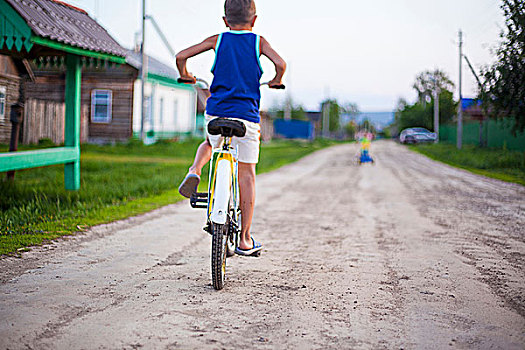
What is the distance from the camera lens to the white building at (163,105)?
29.9 meters

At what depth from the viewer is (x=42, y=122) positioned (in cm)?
2428

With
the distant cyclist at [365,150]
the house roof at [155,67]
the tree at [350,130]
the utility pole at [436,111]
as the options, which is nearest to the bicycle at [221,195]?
the distant cyclist at [365,150]

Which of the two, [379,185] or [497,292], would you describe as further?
[379,185]

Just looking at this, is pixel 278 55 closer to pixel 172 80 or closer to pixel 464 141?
pixel 172 80

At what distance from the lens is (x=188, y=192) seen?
4453mm

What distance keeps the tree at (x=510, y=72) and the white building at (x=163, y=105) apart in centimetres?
1688

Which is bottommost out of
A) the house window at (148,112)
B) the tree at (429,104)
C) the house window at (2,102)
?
the house window at (2,102)

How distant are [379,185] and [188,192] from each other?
998 cm

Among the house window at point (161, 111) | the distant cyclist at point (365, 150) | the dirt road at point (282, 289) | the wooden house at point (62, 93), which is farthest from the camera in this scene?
the house window at point (161, 111)

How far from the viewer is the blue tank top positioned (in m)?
4.17

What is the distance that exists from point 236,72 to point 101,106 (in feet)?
87.2

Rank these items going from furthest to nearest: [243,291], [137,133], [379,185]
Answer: [137,133], [379,185], [243,291]

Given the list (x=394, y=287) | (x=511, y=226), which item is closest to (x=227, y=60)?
(x=394, y=287)

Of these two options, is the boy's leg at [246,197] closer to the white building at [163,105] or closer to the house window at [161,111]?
the white building at [163,105]
